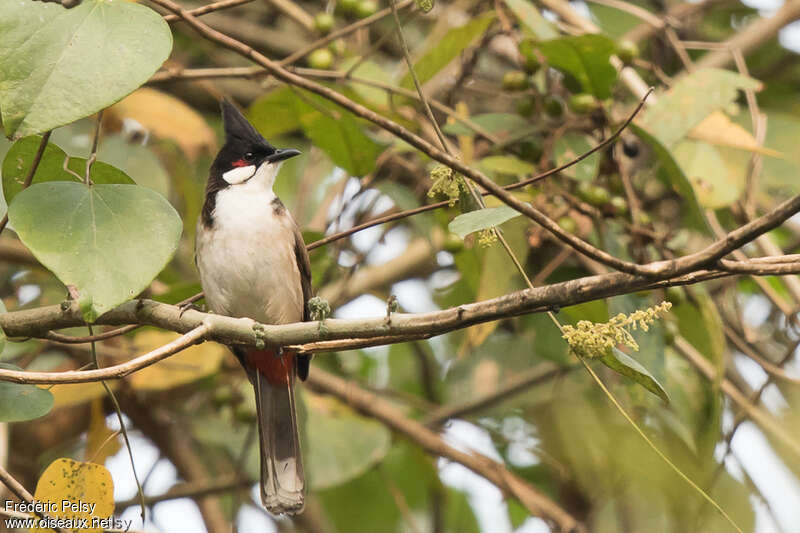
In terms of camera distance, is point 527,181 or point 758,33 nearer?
point 527,181

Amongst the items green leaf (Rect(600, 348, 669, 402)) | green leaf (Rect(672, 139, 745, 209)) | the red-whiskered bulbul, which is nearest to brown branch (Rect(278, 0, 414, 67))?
the red-whiskered bulbul

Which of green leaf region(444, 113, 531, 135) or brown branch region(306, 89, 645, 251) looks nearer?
brown branch region(306, 89, 645, 251)

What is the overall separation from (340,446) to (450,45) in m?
1.34

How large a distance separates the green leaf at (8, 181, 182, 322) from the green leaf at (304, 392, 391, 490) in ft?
5.11

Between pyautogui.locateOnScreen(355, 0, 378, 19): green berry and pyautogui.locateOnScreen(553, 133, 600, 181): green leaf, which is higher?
pyautogui.locateOnScreen(355, 0, 378, 19): green berry

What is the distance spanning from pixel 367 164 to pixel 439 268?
1140mm

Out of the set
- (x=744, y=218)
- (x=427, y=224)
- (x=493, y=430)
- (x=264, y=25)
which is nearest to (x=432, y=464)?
(x=493, y=430)

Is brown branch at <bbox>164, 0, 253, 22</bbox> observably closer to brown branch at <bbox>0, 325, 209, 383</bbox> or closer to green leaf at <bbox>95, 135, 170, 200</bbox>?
brown branch at <bbox>0, 325, 209, 383</bbox>

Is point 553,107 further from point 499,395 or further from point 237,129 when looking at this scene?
point 499,395

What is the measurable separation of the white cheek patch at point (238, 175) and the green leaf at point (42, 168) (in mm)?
880

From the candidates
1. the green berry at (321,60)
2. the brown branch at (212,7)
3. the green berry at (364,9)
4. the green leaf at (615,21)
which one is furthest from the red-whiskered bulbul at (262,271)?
the green leaf at (615,21)

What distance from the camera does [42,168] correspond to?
1.85m

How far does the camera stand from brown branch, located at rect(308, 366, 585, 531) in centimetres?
308

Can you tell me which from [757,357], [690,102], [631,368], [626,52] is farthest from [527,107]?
[631,368]
